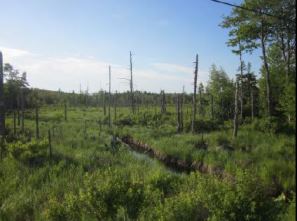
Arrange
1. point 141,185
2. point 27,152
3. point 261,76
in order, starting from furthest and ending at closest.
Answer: point 261,76 → point 27,152 → point 141,185

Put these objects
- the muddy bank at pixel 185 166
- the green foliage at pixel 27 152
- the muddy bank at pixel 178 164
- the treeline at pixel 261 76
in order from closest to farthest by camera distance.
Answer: the muddy bank at pixel 185 166 → the green foliage at pixel 27 152 → the muddy bank at pixel 178 164 → the treeline at pixel 261 76

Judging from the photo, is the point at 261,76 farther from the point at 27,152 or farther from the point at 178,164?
the point at 27,152

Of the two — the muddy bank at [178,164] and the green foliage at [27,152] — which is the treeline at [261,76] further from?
the green foliage at [27,152]

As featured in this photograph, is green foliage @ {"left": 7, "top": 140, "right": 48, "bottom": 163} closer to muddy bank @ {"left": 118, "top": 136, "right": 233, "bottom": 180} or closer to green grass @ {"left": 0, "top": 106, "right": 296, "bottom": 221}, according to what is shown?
green grass @ {"left": 0, "top": 106, "right": 296, "bottom": 221}

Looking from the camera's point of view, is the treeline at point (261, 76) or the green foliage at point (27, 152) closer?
the green foliage at point (27, 152)

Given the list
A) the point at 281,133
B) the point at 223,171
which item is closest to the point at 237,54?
the point at 281,133

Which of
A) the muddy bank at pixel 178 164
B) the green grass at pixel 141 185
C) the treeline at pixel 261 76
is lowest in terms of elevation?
the muddy bank at pixel 178 164

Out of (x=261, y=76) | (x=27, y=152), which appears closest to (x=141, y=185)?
(x=27, y=152)

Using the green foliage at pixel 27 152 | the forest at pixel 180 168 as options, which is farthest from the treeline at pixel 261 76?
the green foliage at pixel 27 152

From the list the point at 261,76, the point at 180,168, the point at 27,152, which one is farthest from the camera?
the point at 261,76

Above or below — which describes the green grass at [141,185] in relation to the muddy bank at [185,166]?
above

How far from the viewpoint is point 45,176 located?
525 inches

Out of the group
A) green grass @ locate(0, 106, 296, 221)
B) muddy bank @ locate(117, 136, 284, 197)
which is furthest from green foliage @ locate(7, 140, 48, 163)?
muddy bank @ locate(117, 136, 284, 197)

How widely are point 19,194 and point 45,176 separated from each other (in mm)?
2434
